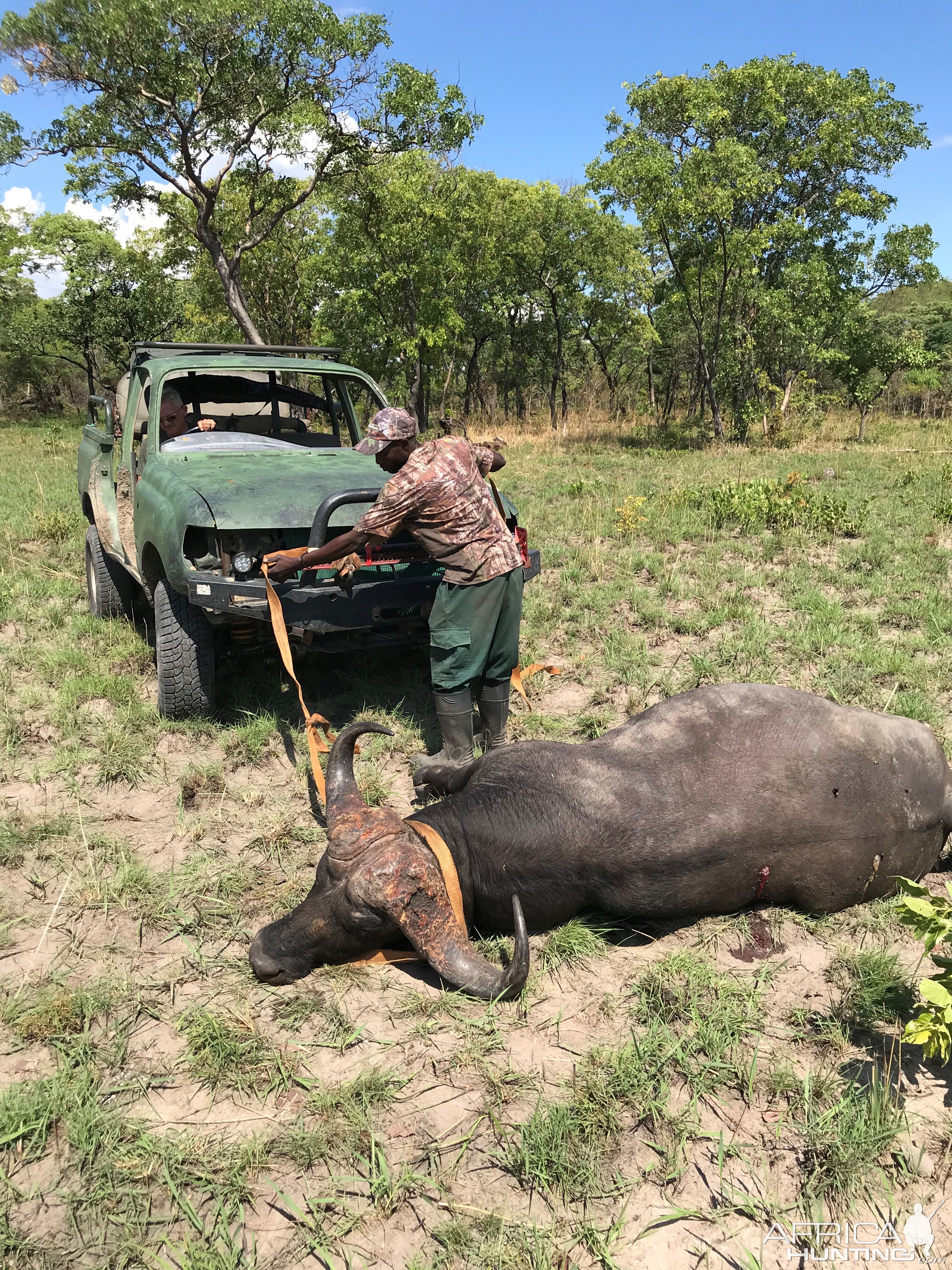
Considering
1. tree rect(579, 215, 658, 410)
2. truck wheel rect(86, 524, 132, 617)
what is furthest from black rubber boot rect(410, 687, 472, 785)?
tree rect(579, 215, 658, 410)

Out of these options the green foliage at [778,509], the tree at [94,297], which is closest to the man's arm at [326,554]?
the green foliage at [778,509]

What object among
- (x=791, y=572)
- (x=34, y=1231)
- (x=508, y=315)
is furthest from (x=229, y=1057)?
(x=508, y=315)

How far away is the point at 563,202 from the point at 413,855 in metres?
26.4

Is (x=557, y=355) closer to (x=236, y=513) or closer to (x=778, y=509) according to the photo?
(x=778, y=509)

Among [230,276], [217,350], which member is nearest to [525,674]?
[217,350]

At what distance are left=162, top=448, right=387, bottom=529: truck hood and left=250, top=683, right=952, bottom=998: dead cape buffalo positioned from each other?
1895 mm

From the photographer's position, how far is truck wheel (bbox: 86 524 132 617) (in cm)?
679

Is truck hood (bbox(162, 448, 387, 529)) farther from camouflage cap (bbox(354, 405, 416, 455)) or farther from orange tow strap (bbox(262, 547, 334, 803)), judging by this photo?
camouflage cap (bbox(354, 405, 416, 455))

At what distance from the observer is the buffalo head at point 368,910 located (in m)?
2.71

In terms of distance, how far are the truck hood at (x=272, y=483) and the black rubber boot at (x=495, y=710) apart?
1.29 m

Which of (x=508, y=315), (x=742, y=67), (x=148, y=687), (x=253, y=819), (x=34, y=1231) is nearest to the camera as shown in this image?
(x=34, y=1231)

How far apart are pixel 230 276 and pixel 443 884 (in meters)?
17.4

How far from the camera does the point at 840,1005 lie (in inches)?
120

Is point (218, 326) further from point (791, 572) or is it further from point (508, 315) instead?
point (791, 572)
